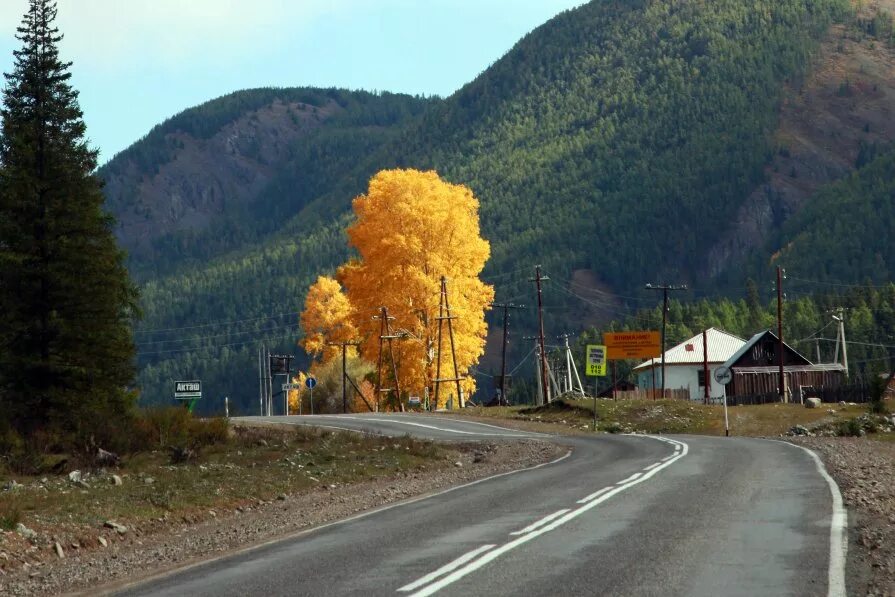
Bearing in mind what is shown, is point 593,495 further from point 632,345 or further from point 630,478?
point 632,345

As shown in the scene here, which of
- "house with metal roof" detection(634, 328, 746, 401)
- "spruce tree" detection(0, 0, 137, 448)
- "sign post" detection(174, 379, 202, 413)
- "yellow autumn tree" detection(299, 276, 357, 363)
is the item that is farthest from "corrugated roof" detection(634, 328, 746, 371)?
"spruce tree" detection(0, 0, 137, 448)

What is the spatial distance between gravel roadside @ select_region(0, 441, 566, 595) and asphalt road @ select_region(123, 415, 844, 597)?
0.88 meters

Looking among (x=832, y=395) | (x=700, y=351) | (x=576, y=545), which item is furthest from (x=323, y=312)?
(x=576, y=545)

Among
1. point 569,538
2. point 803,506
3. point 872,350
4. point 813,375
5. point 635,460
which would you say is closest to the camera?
point 569,538

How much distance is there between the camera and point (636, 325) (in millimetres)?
192250

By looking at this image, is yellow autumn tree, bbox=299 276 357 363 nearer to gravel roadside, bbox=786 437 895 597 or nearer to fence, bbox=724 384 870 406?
fence, bbox=724 384 870 406

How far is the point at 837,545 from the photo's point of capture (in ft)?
48.8

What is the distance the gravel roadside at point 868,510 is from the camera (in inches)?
501

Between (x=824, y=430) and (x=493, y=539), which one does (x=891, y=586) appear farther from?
(x=824, y=430)

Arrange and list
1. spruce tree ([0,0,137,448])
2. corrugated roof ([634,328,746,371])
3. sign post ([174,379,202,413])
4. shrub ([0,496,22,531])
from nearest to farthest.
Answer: shrub ([0,496,22,531]), spruce tree ([0,0,137,448]), sign post ([174,379,202,413]), corrugated roof ([634,328,746,371])

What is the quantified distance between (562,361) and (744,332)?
135ft

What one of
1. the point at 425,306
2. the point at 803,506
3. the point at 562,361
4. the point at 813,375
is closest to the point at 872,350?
the point at 562,361

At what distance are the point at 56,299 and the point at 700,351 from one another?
96.7m

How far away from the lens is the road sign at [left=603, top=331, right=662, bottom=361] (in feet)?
292
